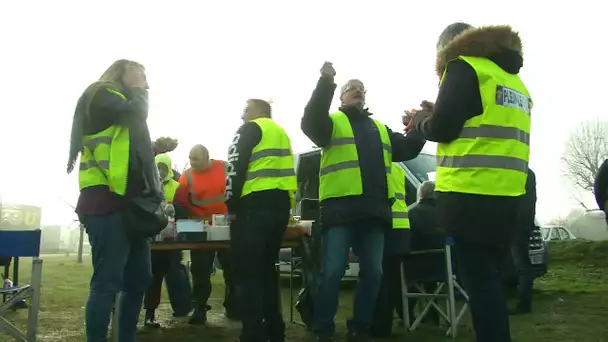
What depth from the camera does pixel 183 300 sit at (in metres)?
6.41

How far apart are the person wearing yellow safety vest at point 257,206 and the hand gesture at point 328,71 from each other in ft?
1.91

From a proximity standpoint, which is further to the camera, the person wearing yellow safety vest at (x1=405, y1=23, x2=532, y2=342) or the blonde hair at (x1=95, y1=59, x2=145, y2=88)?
the blonde hair at (x1=95, y1=59, x2=145, y2=88)

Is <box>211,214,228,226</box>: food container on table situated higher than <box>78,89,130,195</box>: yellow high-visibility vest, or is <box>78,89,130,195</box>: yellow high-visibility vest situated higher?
<box>78,89,130,195</box>: yellow high-visibility vest

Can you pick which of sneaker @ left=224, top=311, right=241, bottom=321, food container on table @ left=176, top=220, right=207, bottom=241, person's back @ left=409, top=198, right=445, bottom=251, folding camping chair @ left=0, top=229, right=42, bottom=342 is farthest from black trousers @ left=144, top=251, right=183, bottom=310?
person's back @ left=409, top=198, right=445, bottom=251

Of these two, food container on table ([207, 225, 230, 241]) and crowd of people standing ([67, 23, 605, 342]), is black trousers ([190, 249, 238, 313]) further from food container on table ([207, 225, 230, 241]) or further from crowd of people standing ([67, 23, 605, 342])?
food container on table ([207, 225, 230, 241])

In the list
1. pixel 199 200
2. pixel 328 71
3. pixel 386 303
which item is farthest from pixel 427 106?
pixel 199 200

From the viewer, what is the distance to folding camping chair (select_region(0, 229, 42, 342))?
4266mm

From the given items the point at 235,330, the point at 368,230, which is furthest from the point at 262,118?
the point at 235,330

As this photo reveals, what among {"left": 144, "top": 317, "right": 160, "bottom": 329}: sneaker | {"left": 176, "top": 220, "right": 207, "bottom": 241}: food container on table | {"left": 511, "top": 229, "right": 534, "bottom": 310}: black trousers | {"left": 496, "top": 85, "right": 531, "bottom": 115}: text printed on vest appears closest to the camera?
{"left": 496, "top": 85, "right": 531, "bottom": 115}: text printed on vest

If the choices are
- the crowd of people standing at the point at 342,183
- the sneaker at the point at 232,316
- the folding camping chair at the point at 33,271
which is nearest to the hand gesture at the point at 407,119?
the crowd of people standing at the point at 342,183

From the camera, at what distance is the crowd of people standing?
2.60 m

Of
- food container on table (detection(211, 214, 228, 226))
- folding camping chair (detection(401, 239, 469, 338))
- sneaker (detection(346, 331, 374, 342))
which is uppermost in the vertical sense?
food container on table (detection(211, 214, 228, 226))

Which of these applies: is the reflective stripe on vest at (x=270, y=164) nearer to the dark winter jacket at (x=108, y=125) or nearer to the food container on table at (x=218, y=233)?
the food container on table at (x=218, y=233)

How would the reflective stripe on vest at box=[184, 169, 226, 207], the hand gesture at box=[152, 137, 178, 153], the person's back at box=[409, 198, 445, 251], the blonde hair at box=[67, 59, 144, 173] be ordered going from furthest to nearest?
the hand gesture at box=[152, 137, 178, 153] < the reflective stripe on vest at box=[184, 169, 226, 207] < the person's back at box=[409, 198, 445, 251] < the blonde hair at box=[67, 59, 144, 173]
